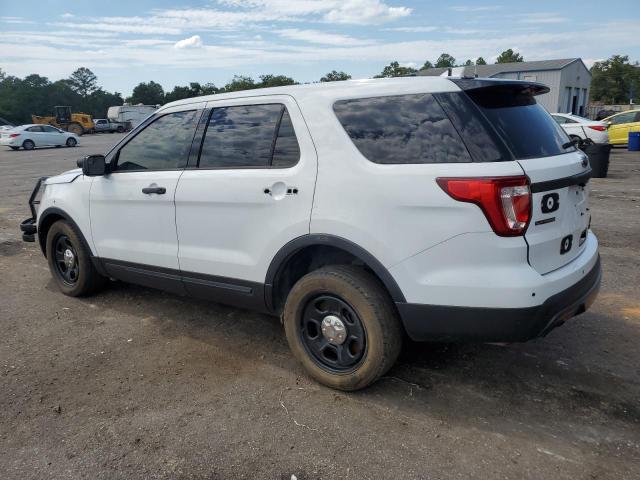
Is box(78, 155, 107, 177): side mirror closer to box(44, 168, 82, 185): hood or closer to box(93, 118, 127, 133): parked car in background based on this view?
box(44, 168, 82, 185): hood

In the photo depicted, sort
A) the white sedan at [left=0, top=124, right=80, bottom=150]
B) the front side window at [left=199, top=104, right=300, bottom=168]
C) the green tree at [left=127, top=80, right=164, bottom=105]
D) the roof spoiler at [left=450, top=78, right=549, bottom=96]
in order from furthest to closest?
1. the green tree at [left=127, top=80, right=164, bottom=105]
2. the white sedan at [left=0, top=124, right=80, bottom=150]
3. the front side window at [left=199, top=104, right=300, bottom=168]
4. the roof spoiler at [left=450, top=78, right=549, bottom=96]

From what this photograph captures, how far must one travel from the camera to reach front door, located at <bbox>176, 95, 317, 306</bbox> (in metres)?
3.25

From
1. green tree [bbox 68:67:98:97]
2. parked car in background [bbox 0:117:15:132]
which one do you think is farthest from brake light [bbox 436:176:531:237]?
green tree [bbox 68:67:98:97]

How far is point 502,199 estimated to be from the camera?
2568 millimetres

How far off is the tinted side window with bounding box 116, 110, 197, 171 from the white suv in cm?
2

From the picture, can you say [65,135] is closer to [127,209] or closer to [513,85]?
[127,209]

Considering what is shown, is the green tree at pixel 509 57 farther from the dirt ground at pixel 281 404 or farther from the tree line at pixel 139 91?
the dirt ground at pixel 281 404

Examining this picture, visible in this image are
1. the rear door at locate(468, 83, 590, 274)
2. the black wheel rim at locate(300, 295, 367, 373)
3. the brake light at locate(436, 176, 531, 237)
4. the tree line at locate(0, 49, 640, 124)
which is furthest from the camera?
the tree line at locate(0, 49, 640, 124)

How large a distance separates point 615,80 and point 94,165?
328ft

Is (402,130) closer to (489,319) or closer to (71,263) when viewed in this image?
(489,319)

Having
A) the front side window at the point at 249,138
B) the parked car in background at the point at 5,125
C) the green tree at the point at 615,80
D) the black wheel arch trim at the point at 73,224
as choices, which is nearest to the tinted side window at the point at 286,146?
the front side window at the point at 249,138

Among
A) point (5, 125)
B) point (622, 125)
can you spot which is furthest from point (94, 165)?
point (5, 125)

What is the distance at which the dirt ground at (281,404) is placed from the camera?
2.59 metres

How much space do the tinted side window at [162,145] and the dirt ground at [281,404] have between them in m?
1.37
